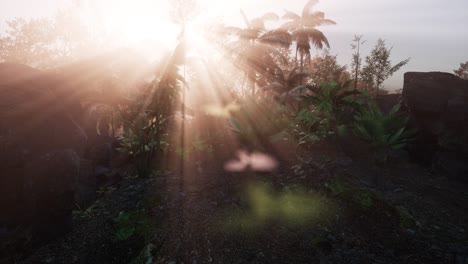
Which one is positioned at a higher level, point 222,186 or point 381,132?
point 381,132

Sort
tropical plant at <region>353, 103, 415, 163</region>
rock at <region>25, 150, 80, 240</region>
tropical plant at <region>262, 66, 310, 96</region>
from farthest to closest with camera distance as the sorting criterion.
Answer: tropical plant at <region>262, 66, 310, 96</region>, tropical plant at <region>353, 103, 415, 163</region>, rock at <region>25, 150, 80, 240</region>

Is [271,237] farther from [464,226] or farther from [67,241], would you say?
[67,241]

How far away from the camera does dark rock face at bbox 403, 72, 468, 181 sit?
9.20 metres

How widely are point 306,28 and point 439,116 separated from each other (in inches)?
732

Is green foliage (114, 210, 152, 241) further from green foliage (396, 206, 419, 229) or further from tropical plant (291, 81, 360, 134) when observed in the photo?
tropical plant (291, 81, 360, 134)

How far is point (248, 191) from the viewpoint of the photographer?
21.1ft

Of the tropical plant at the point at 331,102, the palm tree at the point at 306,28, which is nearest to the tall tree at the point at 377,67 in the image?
the palm tree at the point at 306,28

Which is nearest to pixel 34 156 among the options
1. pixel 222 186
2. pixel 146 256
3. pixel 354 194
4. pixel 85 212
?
pixel 85 212

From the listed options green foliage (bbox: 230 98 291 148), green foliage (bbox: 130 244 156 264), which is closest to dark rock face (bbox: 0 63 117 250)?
green foliage (bbox: 130 244 156 264)

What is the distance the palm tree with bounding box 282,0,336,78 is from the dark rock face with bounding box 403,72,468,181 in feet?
50.8

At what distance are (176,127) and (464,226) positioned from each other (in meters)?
10.8

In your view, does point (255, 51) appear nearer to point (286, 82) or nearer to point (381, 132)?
point (286, 82)

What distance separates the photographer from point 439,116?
31.6 feet

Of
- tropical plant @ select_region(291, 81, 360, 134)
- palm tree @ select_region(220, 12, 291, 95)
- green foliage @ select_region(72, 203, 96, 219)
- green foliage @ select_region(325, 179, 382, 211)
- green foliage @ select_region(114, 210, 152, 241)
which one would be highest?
palm tree @ select_region(220, 12, 291, 95)
